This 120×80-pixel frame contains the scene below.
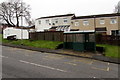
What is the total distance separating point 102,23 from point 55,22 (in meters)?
15.3

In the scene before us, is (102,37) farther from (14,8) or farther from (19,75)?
(14,8)

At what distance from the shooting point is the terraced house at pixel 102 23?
3409 centimetres

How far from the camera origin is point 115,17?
Answer: 33.9 metres

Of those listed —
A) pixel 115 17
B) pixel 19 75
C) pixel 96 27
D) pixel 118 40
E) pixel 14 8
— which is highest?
pixel 14 8

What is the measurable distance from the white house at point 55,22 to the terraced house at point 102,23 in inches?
130

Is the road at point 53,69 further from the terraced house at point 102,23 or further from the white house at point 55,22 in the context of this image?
the white house at point 55,22

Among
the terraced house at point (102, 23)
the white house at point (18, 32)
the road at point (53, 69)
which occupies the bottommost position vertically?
the road at point (53, 69)

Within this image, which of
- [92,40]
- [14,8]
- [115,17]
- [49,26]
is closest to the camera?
[92,40]

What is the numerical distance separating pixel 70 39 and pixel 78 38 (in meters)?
1.49

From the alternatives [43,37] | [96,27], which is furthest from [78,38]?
[96,27]

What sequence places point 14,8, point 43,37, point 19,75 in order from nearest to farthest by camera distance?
point 19,75
point 43,37
point 14,8

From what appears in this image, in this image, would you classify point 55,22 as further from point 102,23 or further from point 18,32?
point 102,23

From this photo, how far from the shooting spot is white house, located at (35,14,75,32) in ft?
133

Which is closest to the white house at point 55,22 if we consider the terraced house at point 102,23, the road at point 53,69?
the terraced house at point 102,23
